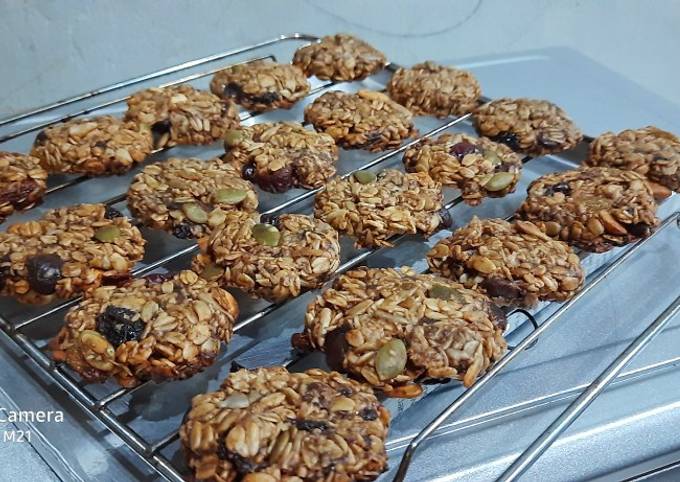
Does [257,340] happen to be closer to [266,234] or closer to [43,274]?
[266,234]

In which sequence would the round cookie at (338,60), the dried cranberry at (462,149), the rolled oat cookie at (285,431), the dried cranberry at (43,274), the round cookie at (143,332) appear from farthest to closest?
the round cookie at (338,60) → the dried cranberry at (462,149) → the dried cranberry at (43,274) → the round cookie at (143,332) → the rolled oat cookie at (285,431)

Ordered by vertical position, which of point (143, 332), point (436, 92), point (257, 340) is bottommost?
point (257, 340)

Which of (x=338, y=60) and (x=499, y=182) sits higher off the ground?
(x=338, y=60)

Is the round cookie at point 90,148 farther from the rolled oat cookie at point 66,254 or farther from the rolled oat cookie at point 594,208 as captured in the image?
the rolled oat cookie at point 594,208

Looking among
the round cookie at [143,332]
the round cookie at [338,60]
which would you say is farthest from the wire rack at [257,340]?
the round cookie at [338,60]

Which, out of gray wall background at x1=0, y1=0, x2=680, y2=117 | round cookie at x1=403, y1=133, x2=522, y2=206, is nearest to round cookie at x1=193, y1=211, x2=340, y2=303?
round cookie at x1=403, y1=133, x2=522, y2=206

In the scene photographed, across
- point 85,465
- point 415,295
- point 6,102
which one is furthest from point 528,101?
point 6,102

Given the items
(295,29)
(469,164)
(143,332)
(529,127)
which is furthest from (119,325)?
(295,29)
